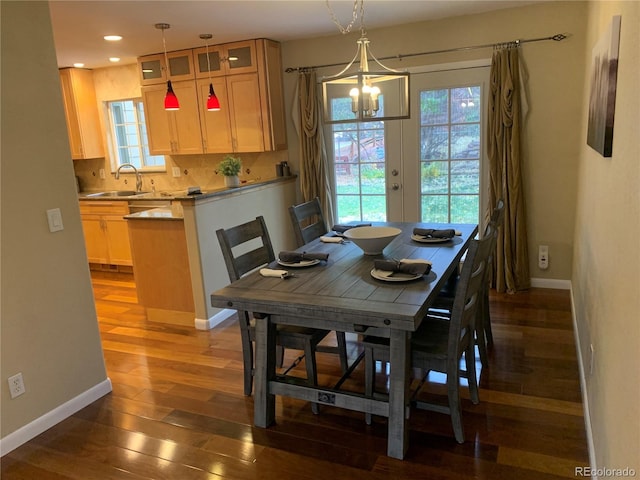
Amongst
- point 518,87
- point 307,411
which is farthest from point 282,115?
point 307,411

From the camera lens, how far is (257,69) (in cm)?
478

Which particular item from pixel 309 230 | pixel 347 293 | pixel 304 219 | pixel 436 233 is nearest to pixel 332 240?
pixel 309 230

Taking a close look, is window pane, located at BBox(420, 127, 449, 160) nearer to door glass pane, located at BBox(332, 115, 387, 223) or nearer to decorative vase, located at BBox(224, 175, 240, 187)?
door glass pane, located at BBox(332, 115, 387, 223)

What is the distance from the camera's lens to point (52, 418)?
263 cm

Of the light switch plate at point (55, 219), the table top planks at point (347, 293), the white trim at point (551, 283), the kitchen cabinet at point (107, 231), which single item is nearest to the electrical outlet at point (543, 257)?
the white trim at point (551, 283)

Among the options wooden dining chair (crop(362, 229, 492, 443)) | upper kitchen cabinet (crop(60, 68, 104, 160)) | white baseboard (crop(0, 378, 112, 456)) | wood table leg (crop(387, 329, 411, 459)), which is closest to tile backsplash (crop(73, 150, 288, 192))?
upper kitchen cabinet (crop(60, 68, 104, 160))

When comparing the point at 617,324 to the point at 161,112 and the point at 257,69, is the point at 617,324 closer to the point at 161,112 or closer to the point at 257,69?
the point at 257,69

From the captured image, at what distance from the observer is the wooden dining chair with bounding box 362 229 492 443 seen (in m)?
2.17

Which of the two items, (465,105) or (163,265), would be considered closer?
(163,265)

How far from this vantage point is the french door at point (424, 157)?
14.4ft

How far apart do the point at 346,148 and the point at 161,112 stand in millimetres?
2189

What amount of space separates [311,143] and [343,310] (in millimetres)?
3229

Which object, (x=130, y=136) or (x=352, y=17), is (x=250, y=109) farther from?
(x=130, y=136)

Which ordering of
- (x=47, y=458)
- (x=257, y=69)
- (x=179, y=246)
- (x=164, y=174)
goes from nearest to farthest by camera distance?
1. (x=47, y=458)
2. (x=179, y=246)
3. (x=257, y=69)
4. (x=164, y=174)
